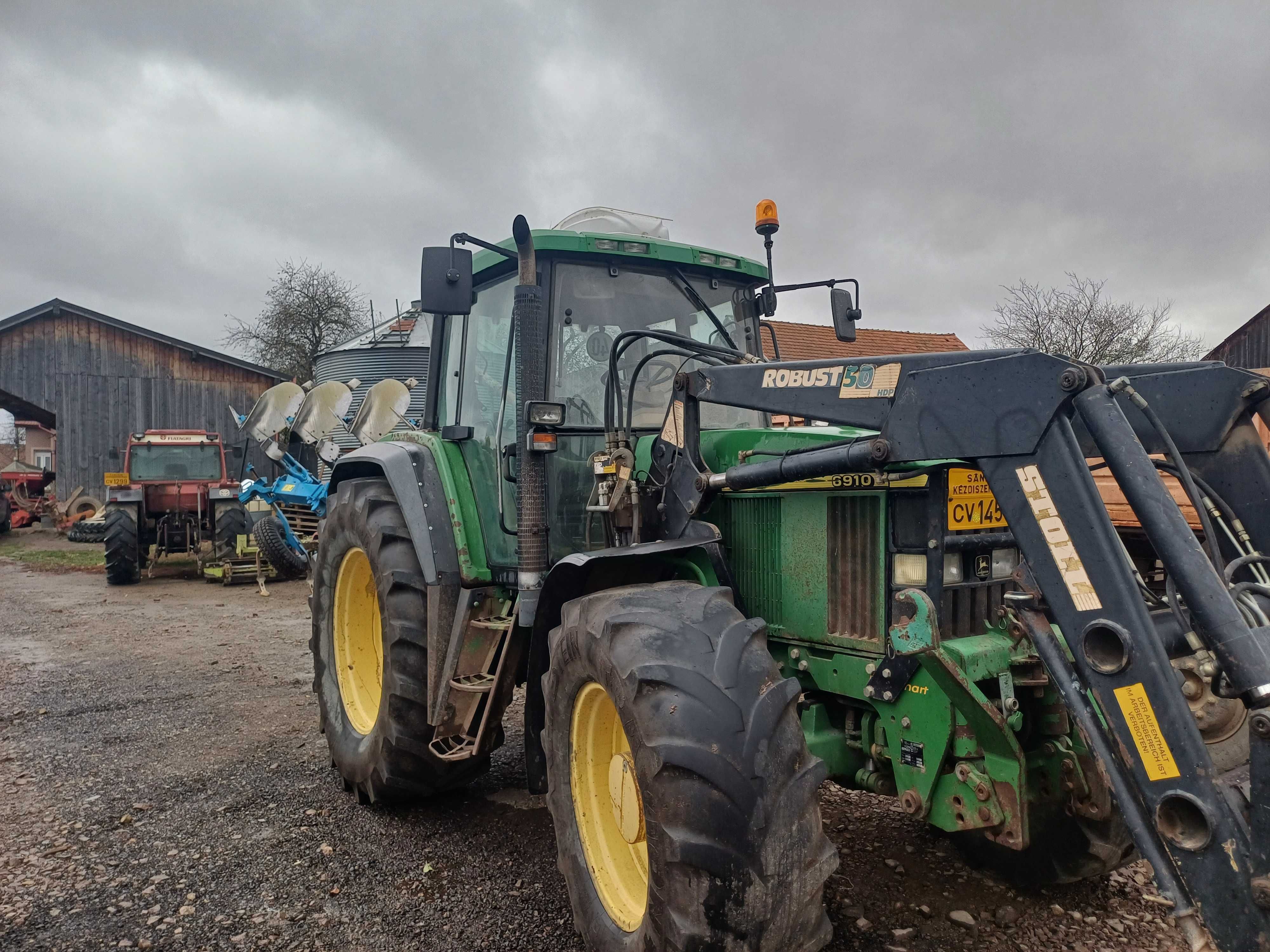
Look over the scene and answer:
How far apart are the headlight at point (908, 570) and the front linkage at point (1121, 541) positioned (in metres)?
0.21

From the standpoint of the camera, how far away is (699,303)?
3.88 metres

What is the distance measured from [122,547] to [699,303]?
11.9 m

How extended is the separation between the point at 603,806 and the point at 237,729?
11.1ft

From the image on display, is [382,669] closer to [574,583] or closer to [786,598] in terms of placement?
[574,583]

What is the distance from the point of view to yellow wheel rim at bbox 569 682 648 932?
270 cm

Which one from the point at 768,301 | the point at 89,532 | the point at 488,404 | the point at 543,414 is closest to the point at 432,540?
the point at 488,404

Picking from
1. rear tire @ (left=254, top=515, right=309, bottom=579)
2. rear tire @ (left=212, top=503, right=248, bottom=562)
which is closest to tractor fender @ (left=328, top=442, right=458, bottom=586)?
rear tire @ (left=254, top=515, right=309, bottom=579)

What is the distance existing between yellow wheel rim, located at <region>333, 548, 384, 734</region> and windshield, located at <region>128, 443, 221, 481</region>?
11.7 metres

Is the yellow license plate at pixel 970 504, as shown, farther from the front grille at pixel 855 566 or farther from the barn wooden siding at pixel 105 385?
the barn wooden siding at pixel 105 385

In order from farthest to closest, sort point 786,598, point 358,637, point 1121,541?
point 358,637
point 786,598
point 1121,541

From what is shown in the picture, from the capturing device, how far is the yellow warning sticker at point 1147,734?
183 centimetres

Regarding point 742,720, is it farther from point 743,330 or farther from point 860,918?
point 743,330

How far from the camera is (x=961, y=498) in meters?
2.67

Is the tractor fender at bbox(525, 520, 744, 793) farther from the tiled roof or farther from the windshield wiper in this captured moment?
the tiled roof
